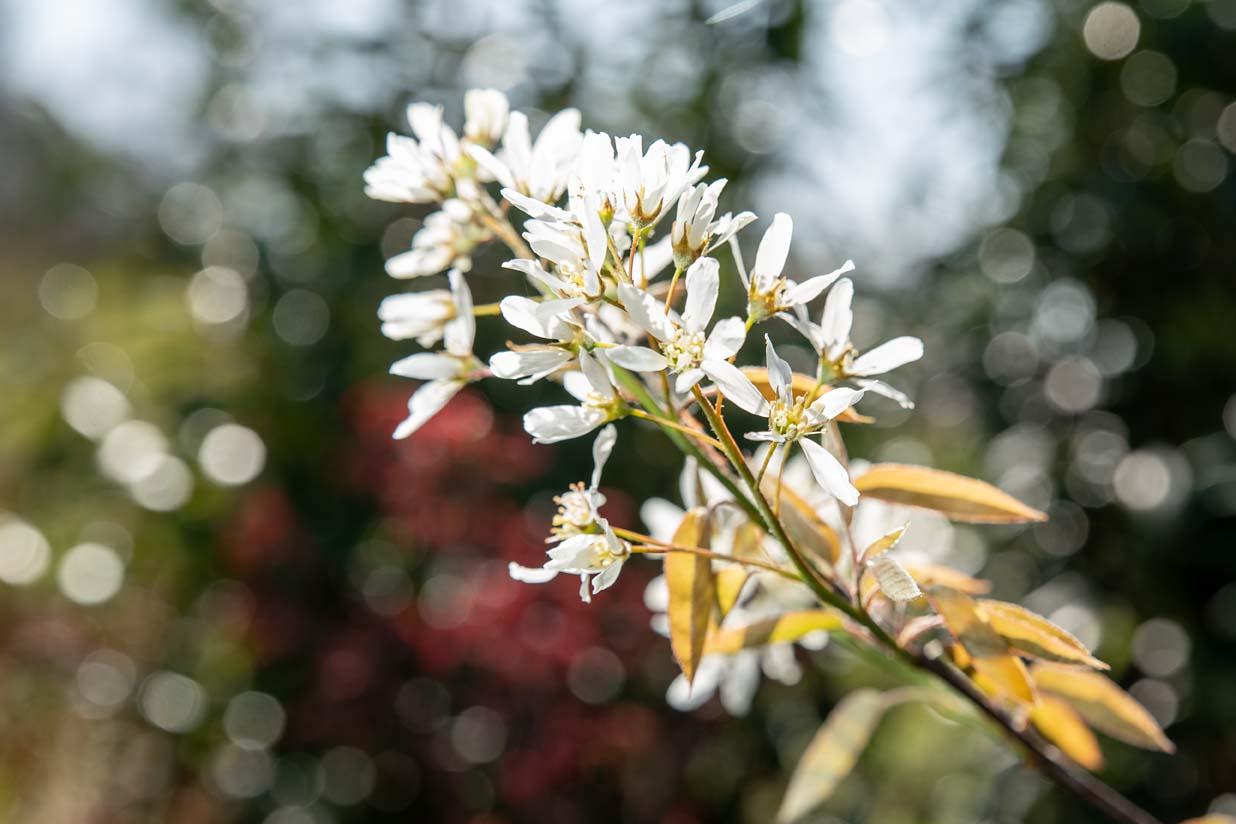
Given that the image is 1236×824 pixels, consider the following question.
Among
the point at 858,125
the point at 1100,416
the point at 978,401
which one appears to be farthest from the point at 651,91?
the point at 1100,416

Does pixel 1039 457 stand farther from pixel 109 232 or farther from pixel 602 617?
pixel 109 232

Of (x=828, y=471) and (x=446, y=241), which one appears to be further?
(x=446, y=241)

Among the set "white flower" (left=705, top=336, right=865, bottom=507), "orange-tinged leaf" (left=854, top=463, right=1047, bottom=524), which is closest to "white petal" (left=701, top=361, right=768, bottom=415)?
"white flower" (left=705, top=336, right=865, bottom=507)

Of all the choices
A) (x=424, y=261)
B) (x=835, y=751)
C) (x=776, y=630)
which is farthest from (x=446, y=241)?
(x=835, y=751)

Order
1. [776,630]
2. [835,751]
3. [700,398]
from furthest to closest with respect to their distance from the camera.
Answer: [835,751] < [776,630] < [700,398]

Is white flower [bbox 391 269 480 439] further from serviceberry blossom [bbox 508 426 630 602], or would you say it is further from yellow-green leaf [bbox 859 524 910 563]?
yellow-green leaf [bbox 859 524 910 563]

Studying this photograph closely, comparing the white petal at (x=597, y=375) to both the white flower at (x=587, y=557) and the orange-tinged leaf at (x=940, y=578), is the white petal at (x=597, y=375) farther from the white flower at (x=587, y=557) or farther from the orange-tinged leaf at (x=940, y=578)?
the orange-tinged leaf at (x=940, y=578)

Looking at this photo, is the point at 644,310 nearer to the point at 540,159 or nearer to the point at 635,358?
the point at 635,358
